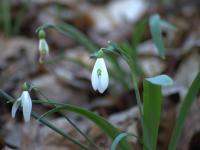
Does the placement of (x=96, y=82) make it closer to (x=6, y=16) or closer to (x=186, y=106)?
(x=186, y=106)

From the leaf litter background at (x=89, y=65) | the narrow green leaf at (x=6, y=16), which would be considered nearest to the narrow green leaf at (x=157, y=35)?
the leaf litter background at (x=89, y=65)

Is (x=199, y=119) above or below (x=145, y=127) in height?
below

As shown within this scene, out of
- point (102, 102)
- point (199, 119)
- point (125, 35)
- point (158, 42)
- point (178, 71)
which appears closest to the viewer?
point (158, 42)

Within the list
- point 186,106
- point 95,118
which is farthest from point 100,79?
point 186,106

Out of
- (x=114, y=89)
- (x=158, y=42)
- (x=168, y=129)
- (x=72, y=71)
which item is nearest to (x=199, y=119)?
(x=168, y=129)

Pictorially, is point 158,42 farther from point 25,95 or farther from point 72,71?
point 72,71

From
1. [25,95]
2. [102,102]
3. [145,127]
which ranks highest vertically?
[25,95]
